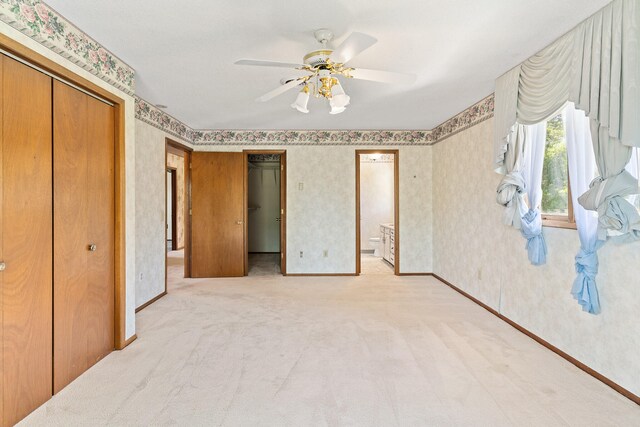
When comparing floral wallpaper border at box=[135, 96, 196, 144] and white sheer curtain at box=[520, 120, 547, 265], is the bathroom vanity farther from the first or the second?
floral wallpaper border at box=[135, 96, 196, 144]

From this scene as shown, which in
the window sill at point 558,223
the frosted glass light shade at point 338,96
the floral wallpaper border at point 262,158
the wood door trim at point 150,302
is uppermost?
the floral wallpaper border at point 262,158

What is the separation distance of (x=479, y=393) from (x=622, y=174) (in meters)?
1.57

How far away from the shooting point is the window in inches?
110

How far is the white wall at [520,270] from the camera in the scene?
2.19 meters

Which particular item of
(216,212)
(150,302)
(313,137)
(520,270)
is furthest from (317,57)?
(216,212)

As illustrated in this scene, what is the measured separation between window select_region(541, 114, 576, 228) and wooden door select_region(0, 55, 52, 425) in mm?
3648

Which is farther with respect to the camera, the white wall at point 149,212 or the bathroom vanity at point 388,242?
the bathroom vanity at point 388,242

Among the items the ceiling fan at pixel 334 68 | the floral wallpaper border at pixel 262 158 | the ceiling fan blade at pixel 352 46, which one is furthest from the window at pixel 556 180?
the floral wallpaper border at pixel 262 158

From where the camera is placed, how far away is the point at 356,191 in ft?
18.8

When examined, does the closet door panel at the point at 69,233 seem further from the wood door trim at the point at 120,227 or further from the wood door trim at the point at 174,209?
the wood door trim at the point at 174,209

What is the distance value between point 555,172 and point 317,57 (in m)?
2.20

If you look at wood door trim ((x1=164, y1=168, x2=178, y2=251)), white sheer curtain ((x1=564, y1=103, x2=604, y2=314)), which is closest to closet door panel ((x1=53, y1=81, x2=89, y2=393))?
white sheer curtain ((x1=564, y1=103, x2=604, y2=314))

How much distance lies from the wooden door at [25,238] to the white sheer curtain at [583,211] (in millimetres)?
3470

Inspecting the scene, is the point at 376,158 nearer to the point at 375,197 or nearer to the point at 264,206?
the point at 375,197
